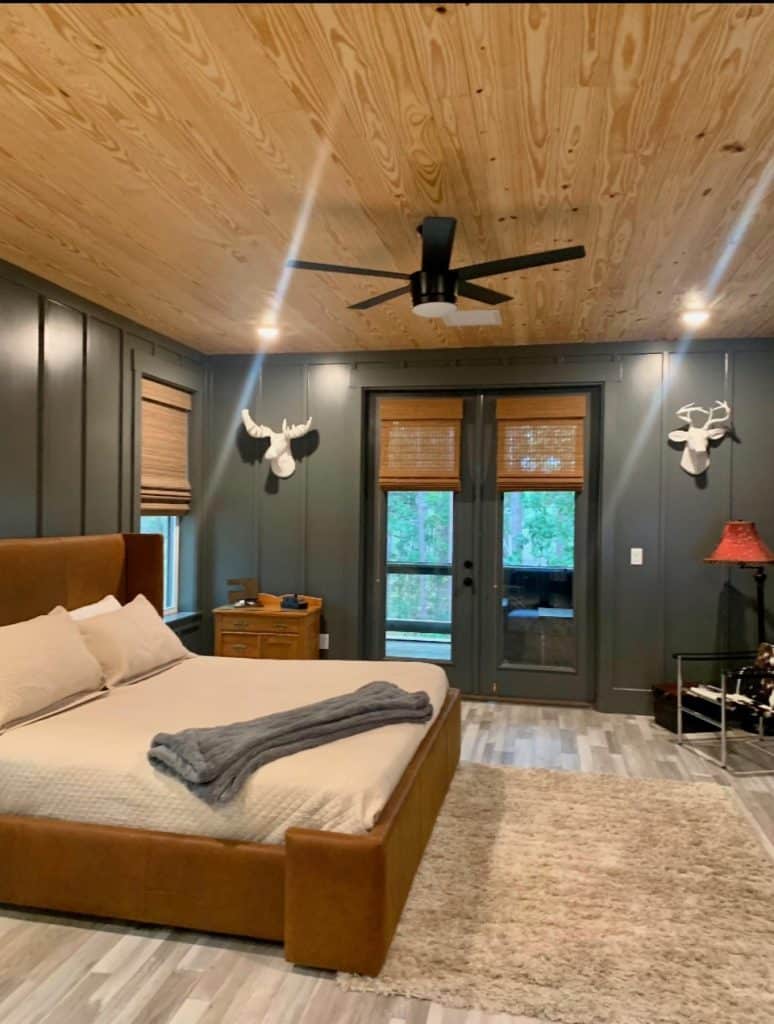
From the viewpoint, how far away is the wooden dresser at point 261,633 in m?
4.95

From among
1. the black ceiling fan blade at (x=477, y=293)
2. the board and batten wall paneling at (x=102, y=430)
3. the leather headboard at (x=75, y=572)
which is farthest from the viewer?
the board and batten wall paneling at (x=102, y=430)

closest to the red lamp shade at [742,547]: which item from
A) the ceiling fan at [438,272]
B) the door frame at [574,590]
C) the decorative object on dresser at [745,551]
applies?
the decorative object on dresser at [745,551]

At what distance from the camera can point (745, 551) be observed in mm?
4375

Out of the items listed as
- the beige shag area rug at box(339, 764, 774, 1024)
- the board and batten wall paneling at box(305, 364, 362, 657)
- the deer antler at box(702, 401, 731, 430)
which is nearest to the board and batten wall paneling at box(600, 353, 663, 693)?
the deer antler at box(702, 401, 731, 430)

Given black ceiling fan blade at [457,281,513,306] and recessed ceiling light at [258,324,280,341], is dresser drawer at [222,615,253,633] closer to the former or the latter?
recessed ceiling light at [258,324,280,341]

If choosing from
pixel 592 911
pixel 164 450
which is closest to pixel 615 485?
pixel 592 911

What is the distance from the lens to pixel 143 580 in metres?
4.29

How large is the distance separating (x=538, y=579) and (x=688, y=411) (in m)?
1.60

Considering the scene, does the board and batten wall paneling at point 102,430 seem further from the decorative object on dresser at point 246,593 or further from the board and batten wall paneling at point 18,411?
the decorative object on dresser at point 246,593

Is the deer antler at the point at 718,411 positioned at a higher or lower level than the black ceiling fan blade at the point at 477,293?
lower

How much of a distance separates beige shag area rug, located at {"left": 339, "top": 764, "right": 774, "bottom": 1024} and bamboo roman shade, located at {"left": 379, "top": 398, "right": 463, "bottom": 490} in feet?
8.03

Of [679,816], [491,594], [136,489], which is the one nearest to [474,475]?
[491,594]

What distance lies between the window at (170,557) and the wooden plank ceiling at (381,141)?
2.09 m

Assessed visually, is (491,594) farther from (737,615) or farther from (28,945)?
(28,945)
